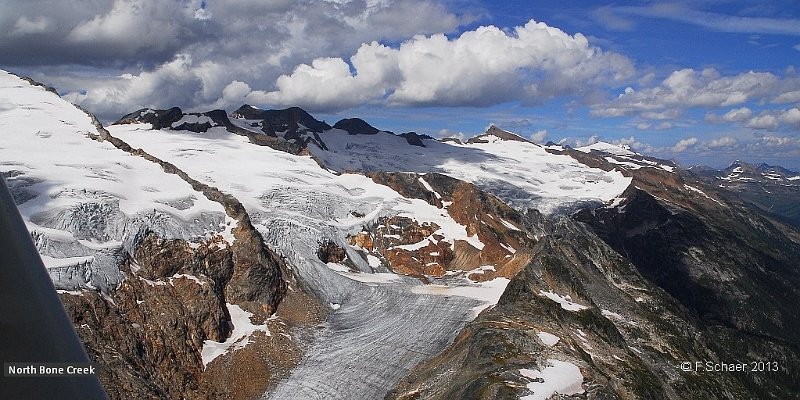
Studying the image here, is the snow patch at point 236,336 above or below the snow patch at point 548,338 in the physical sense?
below

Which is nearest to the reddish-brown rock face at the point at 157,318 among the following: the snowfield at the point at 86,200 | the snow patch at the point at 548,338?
the snowfield at the point at 86,200

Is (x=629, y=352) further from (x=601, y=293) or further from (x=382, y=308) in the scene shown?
(x=382, y=308)

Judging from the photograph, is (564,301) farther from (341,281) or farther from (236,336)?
(236,336)

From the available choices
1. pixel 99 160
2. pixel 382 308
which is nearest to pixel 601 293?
pixel 382 308

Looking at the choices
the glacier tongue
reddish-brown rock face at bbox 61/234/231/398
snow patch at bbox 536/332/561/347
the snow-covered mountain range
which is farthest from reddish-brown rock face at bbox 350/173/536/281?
snow patch at bbox 536/332/561/347

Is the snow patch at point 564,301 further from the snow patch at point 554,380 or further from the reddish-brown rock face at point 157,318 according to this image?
the reddish-brown rock face at point 157,318

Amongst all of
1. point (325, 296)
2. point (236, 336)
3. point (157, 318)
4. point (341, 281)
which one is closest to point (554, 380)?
point (236, 336)

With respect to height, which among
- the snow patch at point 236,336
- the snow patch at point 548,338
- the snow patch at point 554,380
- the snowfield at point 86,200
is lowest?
the snow patch at point 236,336

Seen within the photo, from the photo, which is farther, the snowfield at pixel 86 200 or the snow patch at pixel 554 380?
the snowfield at pixel 86 200

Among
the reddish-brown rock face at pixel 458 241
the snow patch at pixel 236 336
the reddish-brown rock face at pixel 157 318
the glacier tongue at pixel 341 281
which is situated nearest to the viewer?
the reddish-brown rock face at pixel 157 318
